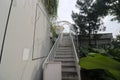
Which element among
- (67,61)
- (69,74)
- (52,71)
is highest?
(67,61)

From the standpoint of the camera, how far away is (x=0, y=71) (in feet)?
5.81

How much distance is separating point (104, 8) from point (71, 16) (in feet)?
11.5

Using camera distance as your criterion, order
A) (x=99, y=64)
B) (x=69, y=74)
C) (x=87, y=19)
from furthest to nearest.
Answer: (x=87, y=19), (x=69, y=74), (x=99, y=64)

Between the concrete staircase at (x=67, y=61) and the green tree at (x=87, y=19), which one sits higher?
the green tree at (x=87, y=19)

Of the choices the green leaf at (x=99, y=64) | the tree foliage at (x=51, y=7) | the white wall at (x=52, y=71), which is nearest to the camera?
the green leaf at (x=99, y=64)

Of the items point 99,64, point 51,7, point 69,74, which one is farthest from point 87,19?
point 99,64

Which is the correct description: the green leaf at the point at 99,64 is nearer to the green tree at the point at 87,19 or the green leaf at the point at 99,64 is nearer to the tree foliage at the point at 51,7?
the tree foliage at the point at 51,7

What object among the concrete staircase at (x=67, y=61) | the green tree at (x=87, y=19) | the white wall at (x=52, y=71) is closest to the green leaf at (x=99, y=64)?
the white wall at (x=52, y=71)

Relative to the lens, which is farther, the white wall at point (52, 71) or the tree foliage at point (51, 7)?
the tree foliage at point (51, 7)

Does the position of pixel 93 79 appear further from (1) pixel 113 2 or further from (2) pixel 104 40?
(2) pixel 104 40

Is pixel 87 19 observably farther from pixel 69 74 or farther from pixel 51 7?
pixel 69 74

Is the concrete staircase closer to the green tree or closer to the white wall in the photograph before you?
the white wall

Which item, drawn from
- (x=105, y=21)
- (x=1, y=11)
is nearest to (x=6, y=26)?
(x=1, y=11)

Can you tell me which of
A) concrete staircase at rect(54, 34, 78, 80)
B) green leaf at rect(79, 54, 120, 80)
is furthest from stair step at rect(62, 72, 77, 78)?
green leaf at rect(79, 54, 120, 80)
